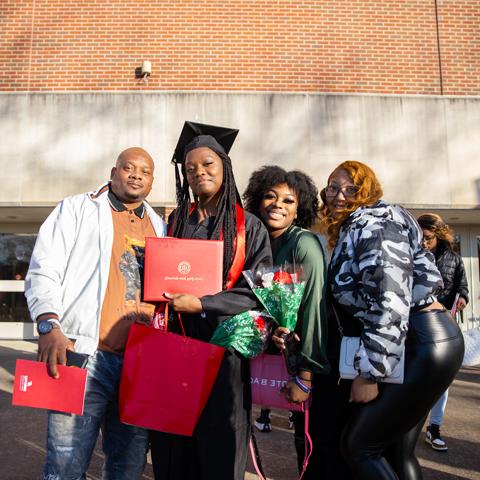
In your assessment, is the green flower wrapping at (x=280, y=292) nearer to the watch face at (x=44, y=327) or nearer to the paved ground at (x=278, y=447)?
the watch face at (x=44, y=327)

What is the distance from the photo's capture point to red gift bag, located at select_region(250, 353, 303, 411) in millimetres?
2172

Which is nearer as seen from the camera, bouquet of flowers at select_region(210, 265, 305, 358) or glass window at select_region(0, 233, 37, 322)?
bouquet of flowers at select_region(210, 265, 305, 358)

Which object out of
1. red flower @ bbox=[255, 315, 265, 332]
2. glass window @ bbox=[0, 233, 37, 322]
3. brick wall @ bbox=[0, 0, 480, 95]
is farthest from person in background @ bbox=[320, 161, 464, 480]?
glass window @ bbox=[0, 233, 37, 322]

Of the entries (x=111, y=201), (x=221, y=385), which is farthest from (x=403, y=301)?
(x=111, y=201)

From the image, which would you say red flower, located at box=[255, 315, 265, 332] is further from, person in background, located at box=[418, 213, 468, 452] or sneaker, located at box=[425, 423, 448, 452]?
sneaker, located at box=[425, 423, 448, 452]

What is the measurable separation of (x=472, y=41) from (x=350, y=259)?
9.61 m

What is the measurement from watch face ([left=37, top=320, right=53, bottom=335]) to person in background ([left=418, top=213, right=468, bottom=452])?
135 inches

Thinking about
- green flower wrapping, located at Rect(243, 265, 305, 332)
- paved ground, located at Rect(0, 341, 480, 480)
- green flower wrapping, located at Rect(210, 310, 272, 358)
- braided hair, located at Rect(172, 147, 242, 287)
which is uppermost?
braided hair, located at Rect(172, 147, 242, 287)

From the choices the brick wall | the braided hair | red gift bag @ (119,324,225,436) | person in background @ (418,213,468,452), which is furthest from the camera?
the brick wall

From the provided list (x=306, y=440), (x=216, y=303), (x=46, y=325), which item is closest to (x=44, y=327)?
(x=46, y=325)

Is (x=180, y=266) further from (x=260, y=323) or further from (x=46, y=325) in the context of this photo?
(x=46, y=325)

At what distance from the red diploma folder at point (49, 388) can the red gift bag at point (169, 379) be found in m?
0.21

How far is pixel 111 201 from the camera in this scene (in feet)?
7.96

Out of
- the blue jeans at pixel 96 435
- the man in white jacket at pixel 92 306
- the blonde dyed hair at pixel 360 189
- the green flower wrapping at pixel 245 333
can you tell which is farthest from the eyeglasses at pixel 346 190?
the blue jeans at pixel 96 435
